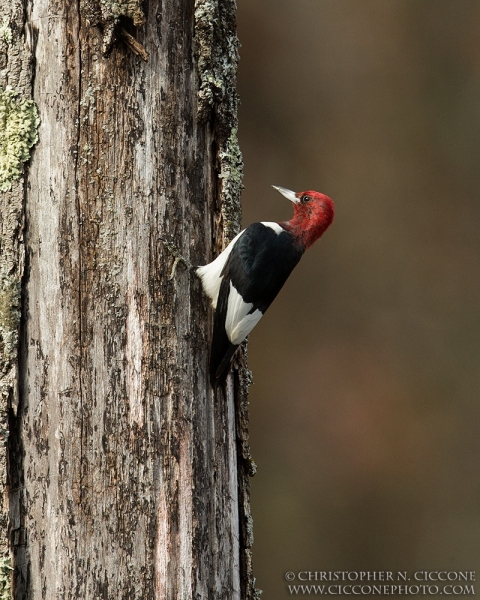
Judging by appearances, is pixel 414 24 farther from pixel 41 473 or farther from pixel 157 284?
pixel 41 473

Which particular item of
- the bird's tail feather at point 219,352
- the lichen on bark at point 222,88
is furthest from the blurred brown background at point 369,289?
the bird's tail feather at point 219,352

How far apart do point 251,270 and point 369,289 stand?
7.67ft

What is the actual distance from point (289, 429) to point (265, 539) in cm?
75

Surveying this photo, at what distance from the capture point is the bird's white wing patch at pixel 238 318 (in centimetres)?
251

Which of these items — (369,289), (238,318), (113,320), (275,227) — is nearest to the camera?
(113,320)

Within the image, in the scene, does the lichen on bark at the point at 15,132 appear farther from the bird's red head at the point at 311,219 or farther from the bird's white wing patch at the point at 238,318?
the bird's red head at the point at 311,219

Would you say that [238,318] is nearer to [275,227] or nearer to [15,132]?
[275,227]

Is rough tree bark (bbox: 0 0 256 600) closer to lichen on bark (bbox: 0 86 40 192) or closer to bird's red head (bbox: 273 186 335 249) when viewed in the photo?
lichen on bark (bbox: 0 86 40 192)

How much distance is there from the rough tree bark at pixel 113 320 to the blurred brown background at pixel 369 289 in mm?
2539

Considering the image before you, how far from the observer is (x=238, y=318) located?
2670 millimetres

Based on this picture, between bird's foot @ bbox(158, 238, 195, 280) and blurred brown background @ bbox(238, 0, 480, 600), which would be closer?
bird's foot @ bbox(158, 238, 195, 280)

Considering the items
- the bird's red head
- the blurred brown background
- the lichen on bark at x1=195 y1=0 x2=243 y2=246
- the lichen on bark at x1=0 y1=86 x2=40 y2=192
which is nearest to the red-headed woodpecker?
the bird's red head

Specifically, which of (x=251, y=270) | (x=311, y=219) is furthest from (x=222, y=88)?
(x=311, y=219)

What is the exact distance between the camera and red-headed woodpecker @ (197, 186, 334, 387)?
244cm
